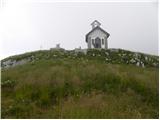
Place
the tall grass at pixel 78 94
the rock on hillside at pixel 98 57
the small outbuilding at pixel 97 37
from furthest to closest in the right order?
the small outbuilding at pixel 97 37
the rock on hillside at pixel 98 57
the tall grass at pixel 78 94

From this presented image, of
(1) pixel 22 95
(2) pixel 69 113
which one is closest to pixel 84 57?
(1) pixel 22 95

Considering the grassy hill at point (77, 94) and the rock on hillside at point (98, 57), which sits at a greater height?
the rock on hillside at point (98, 57)

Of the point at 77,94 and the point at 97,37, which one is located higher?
the point at 97,37

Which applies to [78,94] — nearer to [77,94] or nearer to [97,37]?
[77,94]

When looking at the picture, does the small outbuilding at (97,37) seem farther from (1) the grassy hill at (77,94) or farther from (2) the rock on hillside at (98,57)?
(1) the grassy hill at (77,94)

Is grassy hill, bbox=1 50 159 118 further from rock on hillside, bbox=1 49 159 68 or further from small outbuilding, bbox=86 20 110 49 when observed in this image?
small outbuilding, bbox=86 20 110 49

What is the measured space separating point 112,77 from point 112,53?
42.2 feet

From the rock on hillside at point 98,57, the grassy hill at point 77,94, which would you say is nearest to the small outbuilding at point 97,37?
the rock on hillside at point 98,57

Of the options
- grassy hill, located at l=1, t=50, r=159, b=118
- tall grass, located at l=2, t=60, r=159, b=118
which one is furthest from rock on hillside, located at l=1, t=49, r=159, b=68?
tall grass, located at l=2, t=60, r=159, b=118

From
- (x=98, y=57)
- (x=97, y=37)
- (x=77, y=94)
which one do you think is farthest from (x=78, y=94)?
(x=97, y=37)

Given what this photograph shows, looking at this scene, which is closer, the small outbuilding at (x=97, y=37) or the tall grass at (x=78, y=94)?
the tall grass at (x=78, y=94)

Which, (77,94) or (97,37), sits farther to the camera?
(97,37)

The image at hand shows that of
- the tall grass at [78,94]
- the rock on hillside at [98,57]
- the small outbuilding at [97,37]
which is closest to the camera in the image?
the tall grass at [78,94]

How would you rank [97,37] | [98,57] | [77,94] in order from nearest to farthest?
[77,94]
[98,57]
[97,37]
